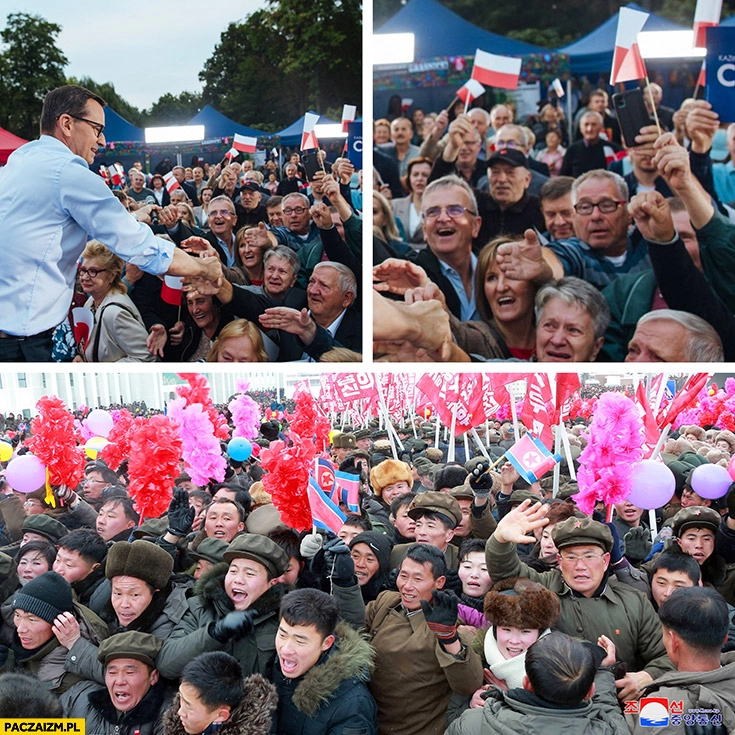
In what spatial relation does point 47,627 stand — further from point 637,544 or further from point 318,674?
point 637,544

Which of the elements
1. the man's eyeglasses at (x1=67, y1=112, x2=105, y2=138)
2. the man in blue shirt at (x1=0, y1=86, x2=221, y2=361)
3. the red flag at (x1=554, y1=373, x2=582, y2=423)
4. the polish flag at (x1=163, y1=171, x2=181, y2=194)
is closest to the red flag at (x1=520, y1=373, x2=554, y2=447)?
the red flag at (x1=554, y1=373, x2=582, y2=423)

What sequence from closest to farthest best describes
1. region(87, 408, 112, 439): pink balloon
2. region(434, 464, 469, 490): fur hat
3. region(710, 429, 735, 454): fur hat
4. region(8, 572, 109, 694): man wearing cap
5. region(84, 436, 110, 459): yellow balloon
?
region(8, 572, 109, 694): man wearing cap → region(434, 464, 469, 490): fur hat → region(710, 429, 735, 454): fur hat → region(87, 408, 112, 439): pink balloon → region(84, 436, 110, 459): yellow balloon

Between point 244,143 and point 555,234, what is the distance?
1.10 m

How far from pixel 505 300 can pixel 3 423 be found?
3278 millimetres

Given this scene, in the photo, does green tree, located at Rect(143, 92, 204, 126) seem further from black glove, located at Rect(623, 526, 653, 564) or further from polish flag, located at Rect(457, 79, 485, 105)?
black glove, located at Rect(623, 526, 653, 564)

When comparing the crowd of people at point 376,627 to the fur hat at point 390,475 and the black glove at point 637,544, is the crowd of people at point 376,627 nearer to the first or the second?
the black glove at point 637,544

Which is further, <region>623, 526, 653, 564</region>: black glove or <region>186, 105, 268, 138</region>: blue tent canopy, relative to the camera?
<region>623, 526, 653, 564</region>: black glove

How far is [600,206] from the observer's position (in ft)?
8.25

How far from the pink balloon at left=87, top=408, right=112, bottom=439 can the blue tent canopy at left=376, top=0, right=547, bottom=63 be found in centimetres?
261

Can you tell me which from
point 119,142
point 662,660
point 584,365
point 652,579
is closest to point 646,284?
point 584,365

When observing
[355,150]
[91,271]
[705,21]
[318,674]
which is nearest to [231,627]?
[318,674]

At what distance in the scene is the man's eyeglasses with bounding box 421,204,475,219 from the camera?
2564mm

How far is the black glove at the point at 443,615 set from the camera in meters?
2.03

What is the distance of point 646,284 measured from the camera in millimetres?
2516
